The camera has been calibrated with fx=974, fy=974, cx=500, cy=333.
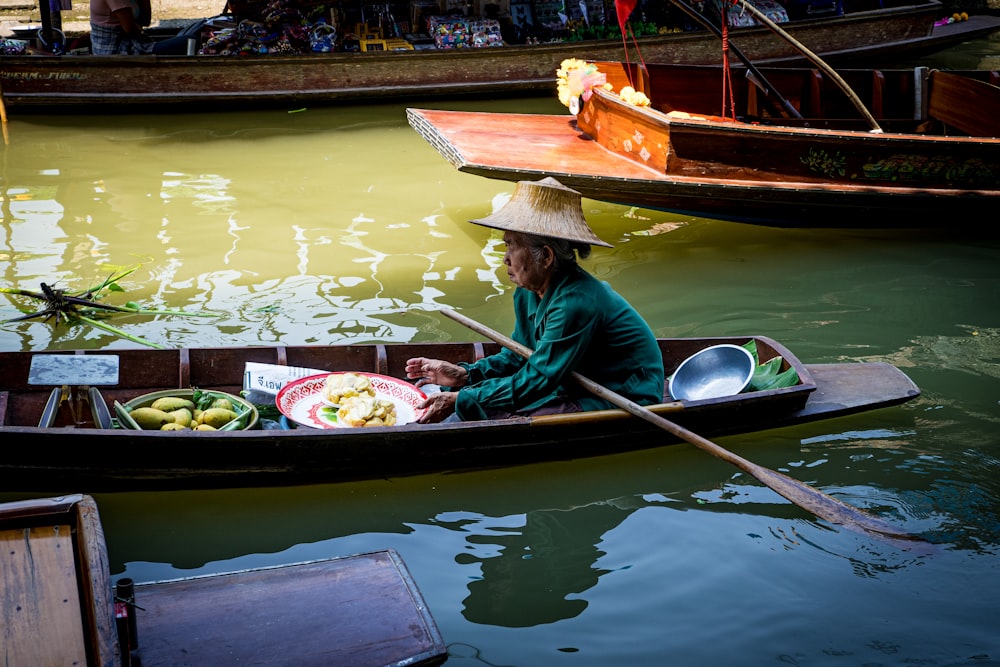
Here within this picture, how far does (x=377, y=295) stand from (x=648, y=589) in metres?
3.07

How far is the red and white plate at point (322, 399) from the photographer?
3996 millimetres

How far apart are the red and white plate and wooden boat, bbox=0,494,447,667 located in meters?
1.04

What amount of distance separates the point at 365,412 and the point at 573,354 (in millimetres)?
885

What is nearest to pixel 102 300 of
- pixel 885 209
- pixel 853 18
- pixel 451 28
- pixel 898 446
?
pixel 898 446

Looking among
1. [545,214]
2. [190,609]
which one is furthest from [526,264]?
[190,609]

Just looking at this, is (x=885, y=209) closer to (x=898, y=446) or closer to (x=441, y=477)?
(x=898, y=446)

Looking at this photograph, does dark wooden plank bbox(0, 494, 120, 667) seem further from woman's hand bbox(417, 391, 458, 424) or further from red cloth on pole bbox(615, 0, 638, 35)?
red cloth on pole bbox(615, 0, 638, 35)

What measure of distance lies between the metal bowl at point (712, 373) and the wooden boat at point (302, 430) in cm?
12

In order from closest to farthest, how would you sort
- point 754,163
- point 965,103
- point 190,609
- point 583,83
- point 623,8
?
1. point 190,609
2. point 623,8
3. point 754,163
4. point 583,83
5. point 965,103

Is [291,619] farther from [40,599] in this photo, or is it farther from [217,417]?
[217,417]

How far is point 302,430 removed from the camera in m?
3.66

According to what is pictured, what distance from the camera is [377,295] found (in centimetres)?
602

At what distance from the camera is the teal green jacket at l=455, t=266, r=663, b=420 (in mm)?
3791

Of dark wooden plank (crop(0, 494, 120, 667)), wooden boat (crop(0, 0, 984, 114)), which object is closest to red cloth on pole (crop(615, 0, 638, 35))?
wooden boat (crop(0, 0, 984, 114))
